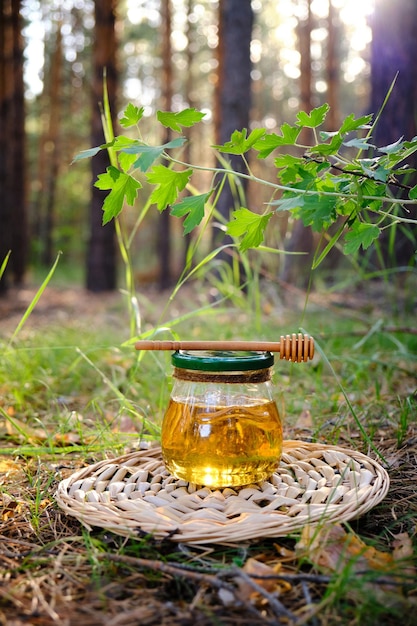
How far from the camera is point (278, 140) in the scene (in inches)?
57.3

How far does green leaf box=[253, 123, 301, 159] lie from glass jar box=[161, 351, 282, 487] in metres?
0.53

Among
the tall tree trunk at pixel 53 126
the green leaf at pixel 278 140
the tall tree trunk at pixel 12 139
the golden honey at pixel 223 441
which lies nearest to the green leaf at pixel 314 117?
the green leaf at pixel 278 140

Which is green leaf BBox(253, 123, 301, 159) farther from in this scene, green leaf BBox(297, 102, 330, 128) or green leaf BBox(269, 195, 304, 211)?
green leaf BBox(269, 195, 304, 211)

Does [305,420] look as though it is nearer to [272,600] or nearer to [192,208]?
[192,208]

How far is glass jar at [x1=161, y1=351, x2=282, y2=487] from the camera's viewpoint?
4.49ft

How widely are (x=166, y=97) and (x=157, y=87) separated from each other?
9557mm

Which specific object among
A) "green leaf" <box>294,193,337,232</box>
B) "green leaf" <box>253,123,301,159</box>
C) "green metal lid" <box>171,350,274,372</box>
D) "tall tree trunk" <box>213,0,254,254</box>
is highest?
"tall tree trunk" <box>213,0,254,254</box>

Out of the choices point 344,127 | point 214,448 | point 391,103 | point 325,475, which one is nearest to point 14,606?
point 214,448

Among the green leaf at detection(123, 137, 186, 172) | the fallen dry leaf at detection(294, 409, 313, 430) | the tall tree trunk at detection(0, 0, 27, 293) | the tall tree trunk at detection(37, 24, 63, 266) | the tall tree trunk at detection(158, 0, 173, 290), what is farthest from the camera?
the tall tree trunk at detection(37, 24, 63, 266)

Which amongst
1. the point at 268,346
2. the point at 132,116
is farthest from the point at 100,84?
the point at 268,346

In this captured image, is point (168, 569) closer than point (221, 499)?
Yes

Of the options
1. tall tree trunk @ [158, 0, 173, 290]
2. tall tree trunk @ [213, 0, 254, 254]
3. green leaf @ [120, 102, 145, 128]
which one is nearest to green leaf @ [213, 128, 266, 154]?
green leaf @ [120, 102, 145, 128]

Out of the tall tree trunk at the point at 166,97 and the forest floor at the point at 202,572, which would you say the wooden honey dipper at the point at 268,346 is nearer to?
the forest floor at the point at 202,572

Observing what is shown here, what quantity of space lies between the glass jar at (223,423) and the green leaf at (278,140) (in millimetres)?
533
